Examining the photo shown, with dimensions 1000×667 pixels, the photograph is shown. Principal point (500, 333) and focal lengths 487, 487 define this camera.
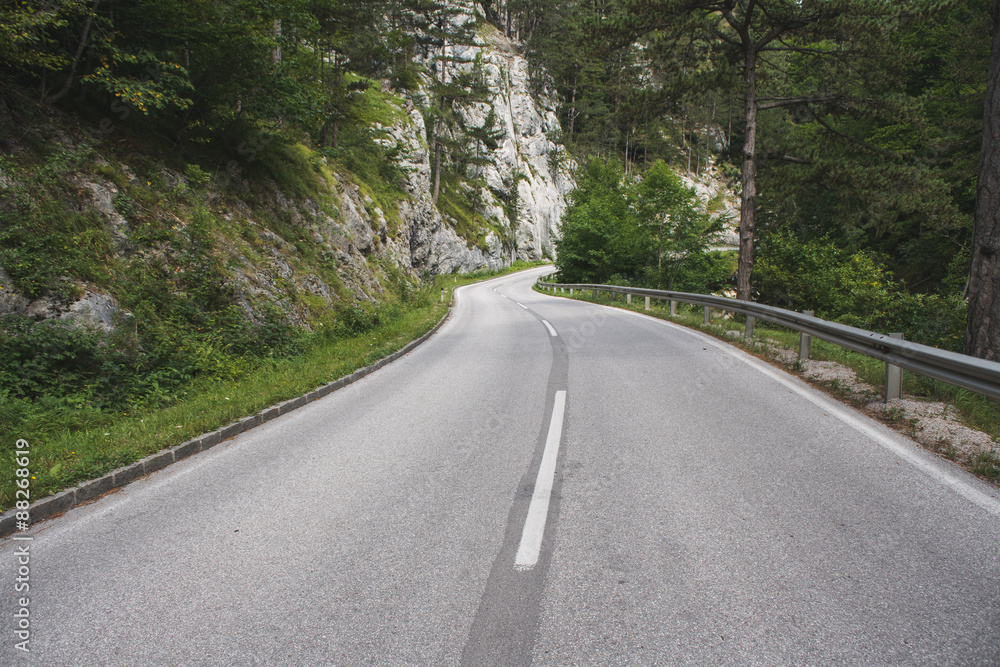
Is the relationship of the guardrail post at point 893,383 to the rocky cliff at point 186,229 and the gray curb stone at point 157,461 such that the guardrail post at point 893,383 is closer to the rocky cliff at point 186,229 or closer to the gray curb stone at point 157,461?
the gray curb stone at point 157,461

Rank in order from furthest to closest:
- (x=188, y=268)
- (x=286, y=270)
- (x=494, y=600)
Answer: (x=286, y=270) → (x=188, y=268) → (x=494, y=600)

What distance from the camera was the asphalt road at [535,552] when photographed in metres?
2.27

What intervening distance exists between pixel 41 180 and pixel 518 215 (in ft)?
207

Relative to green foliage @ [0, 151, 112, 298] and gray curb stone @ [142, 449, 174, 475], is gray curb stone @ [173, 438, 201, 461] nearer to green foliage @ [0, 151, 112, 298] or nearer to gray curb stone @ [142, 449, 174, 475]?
gray curb stone @ [142, 449, 174, 475]

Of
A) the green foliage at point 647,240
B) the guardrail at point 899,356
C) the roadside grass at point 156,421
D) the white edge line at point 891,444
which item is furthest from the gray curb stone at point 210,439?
the green foliage at point 647,240

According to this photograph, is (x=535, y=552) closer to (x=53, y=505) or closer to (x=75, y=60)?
(x=53, y=505)

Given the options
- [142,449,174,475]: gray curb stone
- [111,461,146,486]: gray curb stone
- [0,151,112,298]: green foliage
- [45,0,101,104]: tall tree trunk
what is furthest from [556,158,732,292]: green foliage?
[111,461,146,486]: gray curb stone

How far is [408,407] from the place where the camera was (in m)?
6.51

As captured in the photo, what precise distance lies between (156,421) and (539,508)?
4.63m

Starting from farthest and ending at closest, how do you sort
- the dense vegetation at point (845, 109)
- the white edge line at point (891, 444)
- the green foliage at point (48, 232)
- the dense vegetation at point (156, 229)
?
the dense vegetation at point (845, 109) → the green foliage at point (48, 232) → the dense vegetation at point (156, 229) → the white edge line at point (891, 444)

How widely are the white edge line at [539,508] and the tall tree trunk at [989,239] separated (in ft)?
19.6

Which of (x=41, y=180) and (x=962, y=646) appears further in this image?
(x=41, y=180)

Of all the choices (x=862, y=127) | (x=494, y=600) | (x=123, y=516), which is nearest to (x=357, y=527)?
(x=494, y=600)

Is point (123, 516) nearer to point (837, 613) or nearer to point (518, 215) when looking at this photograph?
point (837, 613)
